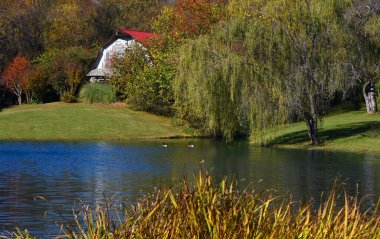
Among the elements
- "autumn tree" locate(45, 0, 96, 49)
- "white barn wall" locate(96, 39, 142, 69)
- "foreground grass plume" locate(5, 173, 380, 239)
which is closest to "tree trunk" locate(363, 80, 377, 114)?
"white barn wall" locate(96, 39, 142, 69)

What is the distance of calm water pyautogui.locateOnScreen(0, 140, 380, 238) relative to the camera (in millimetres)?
19969

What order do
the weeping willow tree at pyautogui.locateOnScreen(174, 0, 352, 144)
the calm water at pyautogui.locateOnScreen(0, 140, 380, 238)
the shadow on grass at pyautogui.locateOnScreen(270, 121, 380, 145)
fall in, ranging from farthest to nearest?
the shadow on grass at pyautogui.locateOnScreen(270, 121, 380, 145)
the weeping willow tree at pyautogui.locateOnScreen(174, 0, 352, 144)
the calm water at pyautogui.locateOnScreen(0, 140, 380, 238)

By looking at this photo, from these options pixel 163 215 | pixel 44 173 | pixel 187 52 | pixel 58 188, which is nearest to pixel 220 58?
pixel 187 52

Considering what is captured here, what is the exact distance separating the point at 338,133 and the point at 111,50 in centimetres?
2810

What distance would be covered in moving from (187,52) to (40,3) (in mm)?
45189

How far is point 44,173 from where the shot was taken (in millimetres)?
27281

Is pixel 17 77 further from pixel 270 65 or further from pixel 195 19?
pixel 270 65

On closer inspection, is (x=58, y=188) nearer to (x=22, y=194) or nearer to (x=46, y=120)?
(x=22, y=194)

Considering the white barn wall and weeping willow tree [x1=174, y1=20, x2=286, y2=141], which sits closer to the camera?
weeping willow tree [x1=174, y1=20, x2=286, y2=141]

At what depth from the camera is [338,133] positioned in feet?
134

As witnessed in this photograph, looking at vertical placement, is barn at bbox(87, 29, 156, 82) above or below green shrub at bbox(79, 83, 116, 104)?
above

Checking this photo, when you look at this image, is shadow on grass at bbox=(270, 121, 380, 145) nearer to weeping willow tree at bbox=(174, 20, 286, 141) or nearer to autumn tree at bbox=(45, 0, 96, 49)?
weeping willow tree at bbox=(174, 20, 286, 141)

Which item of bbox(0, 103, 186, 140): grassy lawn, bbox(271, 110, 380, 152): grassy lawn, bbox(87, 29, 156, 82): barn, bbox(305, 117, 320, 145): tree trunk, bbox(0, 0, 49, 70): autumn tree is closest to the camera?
bbox(271, 110, 380, 152): grassy lawn

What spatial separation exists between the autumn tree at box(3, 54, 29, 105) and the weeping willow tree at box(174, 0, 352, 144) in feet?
85.2
